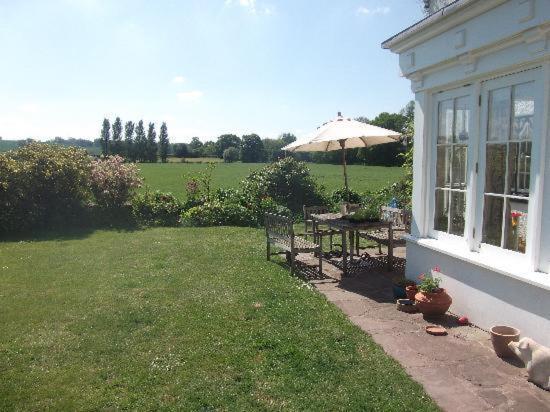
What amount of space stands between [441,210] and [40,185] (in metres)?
11.1

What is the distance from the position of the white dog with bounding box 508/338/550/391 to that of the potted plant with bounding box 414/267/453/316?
4.61ft

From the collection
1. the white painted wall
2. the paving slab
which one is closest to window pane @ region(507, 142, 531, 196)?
the white painted wall

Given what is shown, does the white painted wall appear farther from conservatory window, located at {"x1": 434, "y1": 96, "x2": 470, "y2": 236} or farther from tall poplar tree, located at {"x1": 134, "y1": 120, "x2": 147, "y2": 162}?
tall poplar tree, located at {"x1": 134, "y1": 120, "x2": 147, "y2": 162}

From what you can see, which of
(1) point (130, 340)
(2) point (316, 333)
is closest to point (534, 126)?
(2) point (316, 333)

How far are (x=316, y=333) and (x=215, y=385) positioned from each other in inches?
58.4

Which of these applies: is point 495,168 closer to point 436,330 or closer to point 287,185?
point 436,330

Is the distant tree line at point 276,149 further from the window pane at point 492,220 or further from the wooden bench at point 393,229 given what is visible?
the window pane at point 492,220

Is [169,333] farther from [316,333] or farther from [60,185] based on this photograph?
[60,185]

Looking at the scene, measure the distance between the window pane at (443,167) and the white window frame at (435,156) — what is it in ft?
0.16

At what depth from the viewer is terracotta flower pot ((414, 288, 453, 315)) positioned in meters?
5.38

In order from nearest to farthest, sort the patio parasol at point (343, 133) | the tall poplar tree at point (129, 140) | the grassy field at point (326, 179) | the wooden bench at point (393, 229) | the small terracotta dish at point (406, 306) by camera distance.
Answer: the small terracotta dish at point (406, 306), the patio parasol at point (343, 133), the wooden bench at point (393, 229), the grassy field at point (326, 179), the tall poplar tree at point (129, 140)

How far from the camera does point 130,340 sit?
4.93 meters

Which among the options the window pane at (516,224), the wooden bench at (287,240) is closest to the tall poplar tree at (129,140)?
the wooden bench at (287,240)

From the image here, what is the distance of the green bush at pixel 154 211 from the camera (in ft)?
45.3
